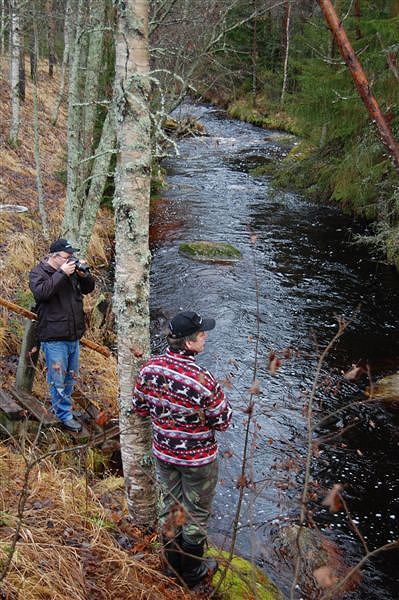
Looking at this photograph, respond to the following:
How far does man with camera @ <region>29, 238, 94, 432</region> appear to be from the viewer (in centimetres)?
576

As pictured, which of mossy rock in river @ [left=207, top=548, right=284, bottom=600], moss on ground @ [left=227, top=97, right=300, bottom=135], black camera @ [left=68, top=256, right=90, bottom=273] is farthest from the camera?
moss on ground @ [left=227, top=97, right=300, bottom=135]

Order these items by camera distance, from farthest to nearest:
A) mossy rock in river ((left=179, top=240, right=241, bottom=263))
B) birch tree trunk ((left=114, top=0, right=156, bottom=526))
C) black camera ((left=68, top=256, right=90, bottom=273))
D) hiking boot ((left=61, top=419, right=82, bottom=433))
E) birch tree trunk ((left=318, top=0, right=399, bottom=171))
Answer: mossy rock in river ((left=179, top=240, right=241, bottom=263))
hiking boot ((left=61, top=419, right=82, bottom=433))
black camera ((left=68, top=256, right=90, bottom=273))
birch tree trunk ((left=114, top=0, right=156, bottom=526))
birch tree trunk ((left=318, top=0, right=399, bottom=171))

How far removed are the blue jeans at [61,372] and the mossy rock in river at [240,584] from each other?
2.20 m

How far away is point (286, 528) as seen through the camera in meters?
6.03

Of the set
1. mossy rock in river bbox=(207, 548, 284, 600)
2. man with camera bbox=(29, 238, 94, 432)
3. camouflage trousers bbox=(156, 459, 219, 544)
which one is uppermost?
man with camera bbox=(29, 238, 94, 432)

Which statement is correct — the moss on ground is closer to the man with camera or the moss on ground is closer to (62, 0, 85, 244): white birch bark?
(62, 0, 85, 244): white birch bark

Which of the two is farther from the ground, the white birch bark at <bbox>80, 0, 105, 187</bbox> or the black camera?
the white birch bark at <bbox>80, 0, 105, 187</bbox>

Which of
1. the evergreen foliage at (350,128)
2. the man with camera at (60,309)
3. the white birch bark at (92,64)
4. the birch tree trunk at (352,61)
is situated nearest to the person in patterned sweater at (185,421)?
the birch tree trunk at (352,61)

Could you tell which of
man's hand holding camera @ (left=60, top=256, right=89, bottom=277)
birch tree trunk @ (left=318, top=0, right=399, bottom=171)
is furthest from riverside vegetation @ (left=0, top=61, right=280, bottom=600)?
birch tree trunk @ (left=318, top=0, right=399, bottom=171)

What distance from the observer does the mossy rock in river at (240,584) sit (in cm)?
432

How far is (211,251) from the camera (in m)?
13.6

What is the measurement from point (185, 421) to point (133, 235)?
132 centimetres

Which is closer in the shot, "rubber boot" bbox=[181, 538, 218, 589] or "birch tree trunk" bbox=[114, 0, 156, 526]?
"birch tree trunk" bbox=[114, 0, 156, 526]

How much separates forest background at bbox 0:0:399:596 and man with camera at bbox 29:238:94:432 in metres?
0.83
